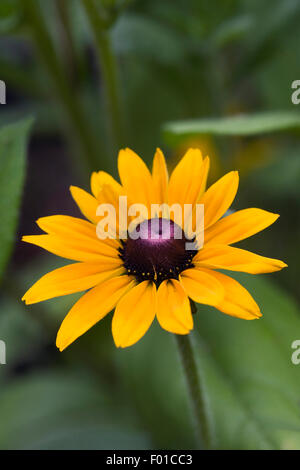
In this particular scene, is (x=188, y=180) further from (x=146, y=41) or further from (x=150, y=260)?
(x=146, y=41)

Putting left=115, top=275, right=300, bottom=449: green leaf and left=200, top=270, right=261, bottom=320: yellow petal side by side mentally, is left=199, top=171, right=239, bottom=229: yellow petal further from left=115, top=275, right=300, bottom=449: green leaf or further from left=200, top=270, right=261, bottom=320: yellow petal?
left=115, top=275, right=300, bottom=449: green leaf

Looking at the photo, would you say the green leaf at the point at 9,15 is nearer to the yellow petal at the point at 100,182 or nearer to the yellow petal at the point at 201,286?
the yellow petal at the point at 100,182

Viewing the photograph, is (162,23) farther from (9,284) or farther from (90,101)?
(9,284)

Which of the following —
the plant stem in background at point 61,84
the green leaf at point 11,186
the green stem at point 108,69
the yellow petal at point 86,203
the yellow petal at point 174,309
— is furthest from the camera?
the plant stem in background at point 61,84

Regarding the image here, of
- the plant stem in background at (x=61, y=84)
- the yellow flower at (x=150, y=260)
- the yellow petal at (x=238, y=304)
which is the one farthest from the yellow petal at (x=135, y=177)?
the plant stem in background at (x=61, y=84)

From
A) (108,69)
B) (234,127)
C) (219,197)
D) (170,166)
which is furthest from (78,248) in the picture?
(170,166)

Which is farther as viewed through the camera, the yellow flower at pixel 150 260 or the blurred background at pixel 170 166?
the blurred background at pixel 170 166
